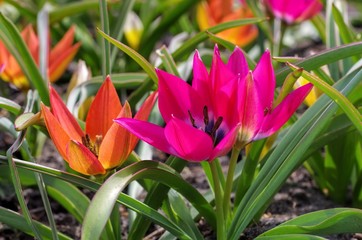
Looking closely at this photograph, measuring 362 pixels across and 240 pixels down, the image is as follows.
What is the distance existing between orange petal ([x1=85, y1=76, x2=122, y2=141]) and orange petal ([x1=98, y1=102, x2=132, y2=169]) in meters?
0.09

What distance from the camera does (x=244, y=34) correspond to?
2.62 metres

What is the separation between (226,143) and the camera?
119cm

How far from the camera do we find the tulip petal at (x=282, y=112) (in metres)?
1.24

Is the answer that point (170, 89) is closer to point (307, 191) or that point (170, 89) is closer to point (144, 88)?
point (144, 88)

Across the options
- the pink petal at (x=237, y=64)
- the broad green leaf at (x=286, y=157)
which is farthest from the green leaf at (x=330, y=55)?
the pink petal at (x=237, y=64)

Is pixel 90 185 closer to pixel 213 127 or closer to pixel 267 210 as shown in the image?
pixel 213 127

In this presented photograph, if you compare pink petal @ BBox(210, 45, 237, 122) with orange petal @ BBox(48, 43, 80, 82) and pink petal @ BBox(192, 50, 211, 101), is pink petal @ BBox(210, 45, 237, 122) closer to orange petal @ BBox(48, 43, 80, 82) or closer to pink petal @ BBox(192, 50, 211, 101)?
pink petal @ BBox(192, 50, 211, 101)

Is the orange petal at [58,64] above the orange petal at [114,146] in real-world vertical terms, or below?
above

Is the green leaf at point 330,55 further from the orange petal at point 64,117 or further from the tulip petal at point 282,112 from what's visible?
the orange petal at point 64,117

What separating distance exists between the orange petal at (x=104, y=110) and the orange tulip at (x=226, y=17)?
1.21 metres

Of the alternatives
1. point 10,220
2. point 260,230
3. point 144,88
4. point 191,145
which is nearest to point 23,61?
point 144,88

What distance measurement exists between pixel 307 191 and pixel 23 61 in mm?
797

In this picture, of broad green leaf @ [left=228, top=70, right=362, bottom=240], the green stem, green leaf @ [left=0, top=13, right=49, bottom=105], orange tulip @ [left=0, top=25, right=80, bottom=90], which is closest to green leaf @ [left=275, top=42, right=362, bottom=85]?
broad green leaf @ [left=228, top=70, right=362, bottom=240]

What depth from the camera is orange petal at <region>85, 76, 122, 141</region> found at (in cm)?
140
